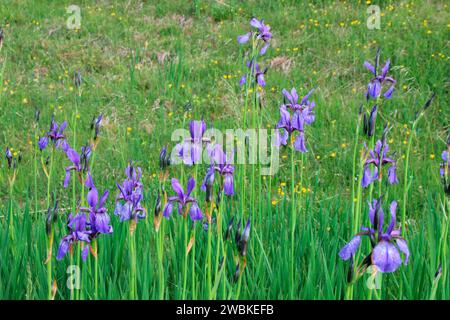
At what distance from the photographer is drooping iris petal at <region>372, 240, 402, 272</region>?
165 centimetres

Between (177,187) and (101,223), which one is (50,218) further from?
(177,187)

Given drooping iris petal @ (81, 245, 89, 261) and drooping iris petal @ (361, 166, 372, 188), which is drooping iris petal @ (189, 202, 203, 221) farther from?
drooping iris petal @ (361, 166, 372, 188)

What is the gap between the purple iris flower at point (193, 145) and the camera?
A: 2178mm

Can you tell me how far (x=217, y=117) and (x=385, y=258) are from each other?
4292 millimetres

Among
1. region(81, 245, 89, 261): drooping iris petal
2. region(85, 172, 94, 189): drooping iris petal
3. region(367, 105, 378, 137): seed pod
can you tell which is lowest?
region(81, 245, 89, 261): drooping iris petal

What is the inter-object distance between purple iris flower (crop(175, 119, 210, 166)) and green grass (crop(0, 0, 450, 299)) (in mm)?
424

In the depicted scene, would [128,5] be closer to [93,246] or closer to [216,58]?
[216,58]

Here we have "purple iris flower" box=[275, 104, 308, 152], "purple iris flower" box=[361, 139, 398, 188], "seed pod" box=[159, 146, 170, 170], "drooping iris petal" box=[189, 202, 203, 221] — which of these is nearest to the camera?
"seed pod" box=[159, 146, 170, 170]

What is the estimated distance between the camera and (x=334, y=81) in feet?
20.9

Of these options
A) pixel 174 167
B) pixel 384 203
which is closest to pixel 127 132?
pixel 174 167

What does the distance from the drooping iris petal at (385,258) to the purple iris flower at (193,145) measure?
717mm

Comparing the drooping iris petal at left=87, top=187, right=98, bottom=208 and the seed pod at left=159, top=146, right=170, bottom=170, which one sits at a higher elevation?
the seed pod at left=159, top=146, right=170, bottom=170

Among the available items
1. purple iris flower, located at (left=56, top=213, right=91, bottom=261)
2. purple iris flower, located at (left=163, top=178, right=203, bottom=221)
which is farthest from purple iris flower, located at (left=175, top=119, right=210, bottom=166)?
purple iris flower, located at (left=56, top=213, right=91, bottom=261)

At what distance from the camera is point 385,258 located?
1.66m
